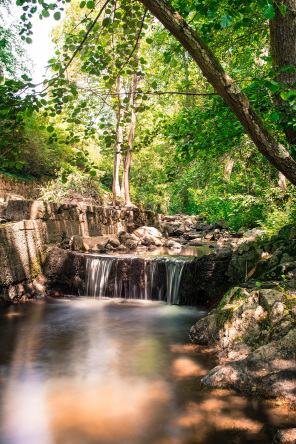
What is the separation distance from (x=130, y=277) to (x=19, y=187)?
8816 millimetres

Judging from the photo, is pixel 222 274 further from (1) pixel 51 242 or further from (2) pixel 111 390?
(1) pixel 51 242

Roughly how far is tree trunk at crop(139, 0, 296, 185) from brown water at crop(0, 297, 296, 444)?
245 cm

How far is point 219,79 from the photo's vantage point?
2.43 metres

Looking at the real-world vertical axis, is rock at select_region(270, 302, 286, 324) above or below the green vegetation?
below

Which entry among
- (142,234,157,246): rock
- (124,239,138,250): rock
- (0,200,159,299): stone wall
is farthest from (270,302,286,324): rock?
(142,234,157,246): rock

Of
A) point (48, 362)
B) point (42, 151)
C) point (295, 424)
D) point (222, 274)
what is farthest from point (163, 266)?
point (42, 151)

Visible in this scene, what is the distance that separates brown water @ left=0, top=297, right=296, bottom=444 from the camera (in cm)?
300

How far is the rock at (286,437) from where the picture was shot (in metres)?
2.36

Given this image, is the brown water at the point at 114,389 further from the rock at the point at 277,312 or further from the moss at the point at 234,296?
the rock at the point at 277,312

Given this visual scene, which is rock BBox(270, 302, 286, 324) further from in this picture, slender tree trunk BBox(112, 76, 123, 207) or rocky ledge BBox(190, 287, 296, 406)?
slender tree trunk BBox(112, 76, 123, 207)

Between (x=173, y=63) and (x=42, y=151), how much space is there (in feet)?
49.5

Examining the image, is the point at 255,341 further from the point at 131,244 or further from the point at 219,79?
the point at 131,244

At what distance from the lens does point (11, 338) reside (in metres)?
5.70

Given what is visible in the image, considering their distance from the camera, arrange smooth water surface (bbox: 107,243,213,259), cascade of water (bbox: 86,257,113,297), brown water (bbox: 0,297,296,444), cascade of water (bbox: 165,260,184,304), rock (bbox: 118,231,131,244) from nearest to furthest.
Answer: brown water (bbox: 0,297,296,444), cascade of water (bbox: 165,260,184,304), cascade of water (bbox: 86,257,113,297), smooth water surface (bbox: 107,243,213,259), rock (bbox: 118,231,131,244)
